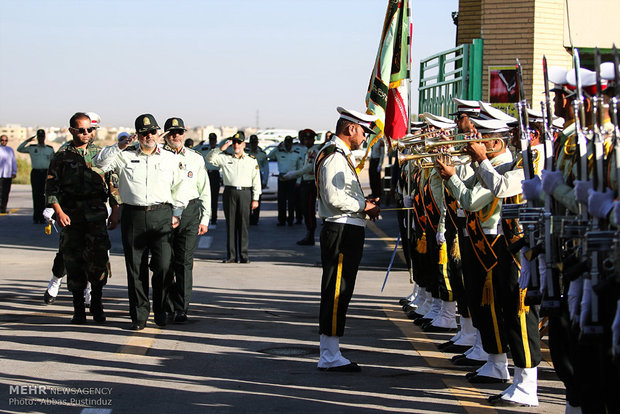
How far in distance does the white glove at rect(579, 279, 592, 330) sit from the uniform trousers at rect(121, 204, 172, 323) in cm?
551

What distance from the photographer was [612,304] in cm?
511

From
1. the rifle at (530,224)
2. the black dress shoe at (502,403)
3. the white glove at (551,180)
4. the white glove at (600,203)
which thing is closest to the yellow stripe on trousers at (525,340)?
the black dress shoe at (502,403)

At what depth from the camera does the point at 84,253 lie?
10117 mm

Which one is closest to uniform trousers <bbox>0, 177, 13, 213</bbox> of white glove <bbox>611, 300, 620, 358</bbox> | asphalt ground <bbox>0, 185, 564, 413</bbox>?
asphalt ground <bbox>0, 185, 564, 413</bbox>

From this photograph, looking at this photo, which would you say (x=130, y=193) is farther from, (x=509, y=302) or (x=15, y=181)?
(x=15, y=181)

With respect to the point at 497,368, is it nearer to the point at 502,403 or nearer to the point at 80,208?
the point at 502,403

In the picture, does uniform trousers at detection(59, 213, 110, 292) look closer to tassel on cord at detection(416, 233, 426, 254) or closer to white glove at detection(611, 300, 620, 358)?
tassel on cord at detection(416, 233, 426, 254)

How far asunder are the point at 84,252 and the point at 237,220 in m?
6.26

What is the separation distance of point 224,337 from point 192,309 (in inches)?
71.1

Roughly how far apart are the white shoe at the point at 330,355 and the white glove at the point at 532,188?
8.38 ft

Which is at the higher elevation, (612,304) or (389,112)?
(389,112)

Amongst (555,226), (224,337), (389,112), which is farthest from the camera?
(389,112)

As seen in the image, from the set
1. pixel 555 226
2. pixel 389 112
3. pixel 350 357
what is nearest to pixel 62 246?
pixel 350 357

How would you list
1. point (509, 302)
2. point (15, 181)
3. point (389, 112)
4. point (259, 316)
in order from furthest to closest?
1. point (15, 181)
2. point (389, 112)
3. point (259, 316)
4. point (509, 302)
